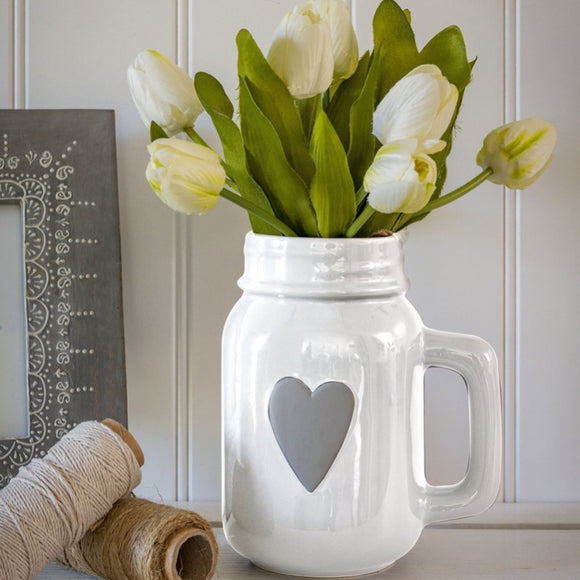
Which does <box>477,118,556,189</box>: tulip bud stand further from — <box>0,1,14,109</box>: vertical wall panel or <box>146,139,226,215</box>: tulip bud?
<box>0,1,14,109</box>: vertical wall panel

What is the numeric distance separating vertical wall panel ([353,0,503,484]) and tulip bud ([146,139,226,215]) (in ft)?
0.95

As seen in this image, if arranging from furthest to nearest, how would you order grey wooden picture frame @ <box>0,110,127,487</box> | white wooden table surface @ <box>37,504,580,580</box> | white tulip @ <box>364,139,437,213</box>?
grey wooden picture frame @ <box>0,110,127,487</box>, white wooden table surface @ <box>37,504,580,580</box>, white tulip @ <box>364,139,437,213</box>

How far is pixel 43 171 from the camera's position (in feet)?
2.39

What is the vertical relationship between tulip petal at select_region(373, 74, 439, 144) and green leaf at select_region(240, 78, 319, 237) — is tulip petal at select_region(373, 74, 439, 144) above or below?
above

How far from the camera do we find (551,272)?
77cm

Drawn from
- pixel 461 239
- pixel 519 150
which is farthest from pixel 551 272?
pixel 519 150

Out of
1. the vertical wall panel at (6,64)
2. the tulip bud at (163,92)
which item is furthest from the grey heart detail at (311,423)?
the vertical wall panel at (6,64)

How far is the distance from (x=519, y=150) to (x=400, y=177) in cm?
13

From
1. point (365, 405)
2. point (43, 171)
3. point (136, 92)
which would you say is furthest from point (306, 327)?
point (43, 171)

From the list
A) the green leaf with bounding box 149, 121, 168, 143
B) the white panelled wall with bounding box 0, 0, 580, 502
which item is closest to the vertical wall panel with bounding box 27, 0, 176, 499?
the white panelled wall with bounding box 0, 0, 580, 502

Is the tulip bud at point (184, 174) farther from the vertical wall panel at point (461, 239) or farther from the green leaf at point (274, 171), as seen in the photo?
the vertical wall panel at point (461, 239)

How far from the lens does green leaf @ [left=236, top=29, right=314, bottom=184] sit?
1.82 ft

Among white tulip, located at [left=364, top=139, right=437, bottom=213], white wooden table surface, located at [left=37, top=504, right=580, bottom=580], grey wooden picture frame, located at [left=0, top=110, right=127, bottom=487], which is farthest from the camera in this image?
grey wooden picture frame, located at [left=0, top=110, right=127, bottom=487]

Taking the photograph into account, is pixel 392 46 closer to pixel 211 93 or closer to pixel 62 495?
pixel 211 93
